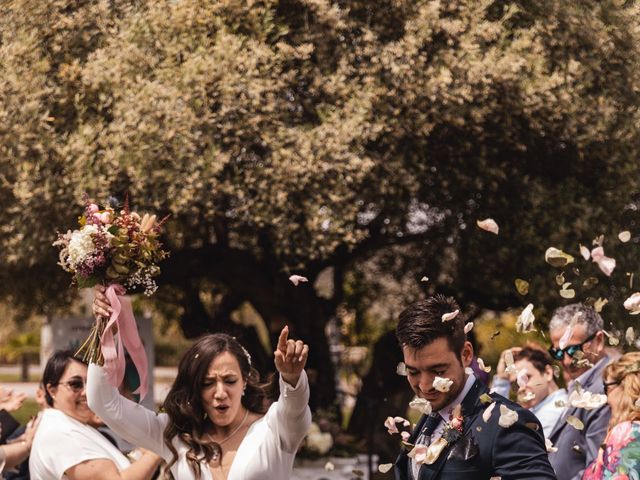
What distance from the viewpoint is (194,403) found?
4.62 meters

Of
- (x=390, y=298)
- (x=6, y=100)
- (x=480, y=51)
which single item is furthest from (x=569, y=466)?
(x=390, y=298)

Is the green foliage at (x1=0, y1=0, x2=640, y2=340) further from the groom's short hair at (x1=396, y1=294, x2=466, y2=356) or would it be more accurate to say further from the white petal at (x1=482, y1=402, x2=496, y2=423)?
the white petal at (x1=482, y1=402, x2=496, y2=423)

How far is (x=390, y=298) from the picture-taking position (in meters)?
15.0

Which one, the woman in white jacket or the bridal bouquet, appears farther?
the bridal bouquet

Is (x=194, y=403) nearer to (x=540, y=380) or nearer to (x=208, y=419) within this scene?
(x=208, y=419)

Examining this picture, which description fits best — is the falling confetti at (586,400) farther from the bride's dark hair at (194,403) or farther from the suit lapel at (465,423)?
the bride's dark hair at (194,403)

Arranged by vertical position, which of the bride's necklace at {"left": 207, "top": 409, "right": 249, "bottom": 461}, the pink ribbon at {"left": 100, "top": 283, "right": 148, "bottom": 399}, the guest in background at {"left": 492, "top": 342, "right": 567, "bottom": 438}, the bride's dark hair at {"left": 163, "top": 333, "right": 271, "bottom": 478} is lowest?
the guest in background at {"left": 492, "top": 342, "right": 567, "bottom": 438}

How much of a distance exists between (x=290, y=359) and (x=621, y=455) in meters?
1.54

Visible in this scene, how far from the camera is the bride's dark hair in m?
4.57

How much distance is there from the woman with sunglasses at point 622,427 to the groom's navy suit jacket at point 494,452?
1112mm

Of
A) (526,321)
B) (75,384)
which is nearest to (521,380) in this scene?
(526,321)

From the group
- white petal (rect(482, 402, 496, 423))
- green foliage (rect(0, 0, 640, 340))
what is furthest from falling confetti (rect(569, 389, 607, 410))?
green foliage (rect(0, 0, 640, 340))

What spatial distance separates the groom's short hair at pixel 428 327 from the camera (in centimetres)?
358

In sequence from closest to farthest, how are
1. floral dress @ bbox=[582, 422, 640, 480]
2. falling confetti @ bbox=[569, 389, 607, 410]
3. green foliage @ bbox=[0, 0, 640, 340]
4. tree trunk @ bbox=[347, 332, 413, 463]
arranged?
falling confetti @ bbox=[569, 389, 607, 410], floral dress @ bbox=[582, 422, 640, 480], green foliage @ bbox=[0, 0, 640, 340], tree trunk @ bbox=[347, 332, 413, 463]
